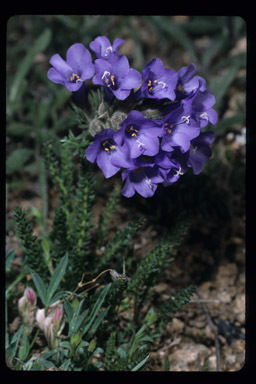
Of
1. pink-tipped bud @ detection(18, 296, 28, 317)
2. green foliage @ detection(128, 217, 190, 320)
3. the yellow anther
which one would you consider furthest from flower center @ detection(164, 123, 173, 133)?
pink-tipped bud @ detection(18, 296, 28, 317)

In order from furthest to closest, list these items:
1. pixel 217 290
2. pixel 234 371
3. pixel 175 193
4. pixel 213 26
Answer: pixel 213 26 < pixel 175 193 < pixel 217 290 < pixel 234 371

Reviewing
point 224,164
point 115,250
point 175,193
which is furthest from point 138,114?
point 224,164

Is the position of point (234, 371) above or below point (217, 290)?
below

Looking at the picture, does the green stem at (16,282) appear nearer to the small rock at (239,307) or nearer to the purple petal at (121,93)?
the purple petal at (121,93)

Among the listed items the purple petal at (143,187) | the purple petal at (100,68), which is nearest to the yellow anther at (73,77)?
the purple petal at (100,68)

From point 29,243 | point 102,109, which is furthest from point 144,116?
point 29,243
